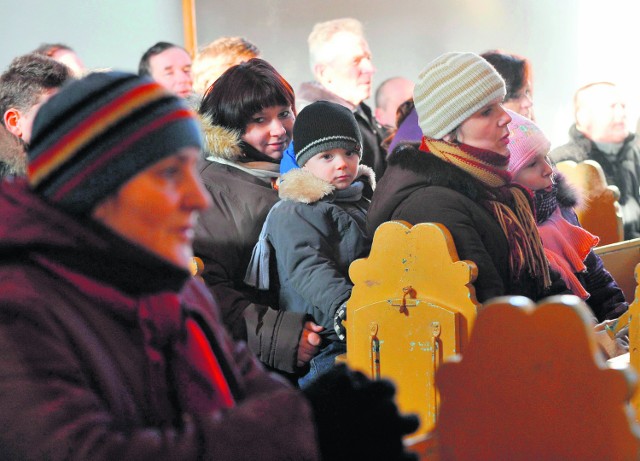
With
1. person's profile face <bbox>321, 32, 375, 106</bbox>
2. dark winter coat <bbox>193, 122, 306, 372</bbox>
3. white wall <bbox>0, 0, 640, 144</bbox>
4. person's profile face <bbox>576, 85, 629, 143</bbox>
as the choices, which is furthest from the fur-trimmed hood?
person's profile face <bbox>576, 85, 629, 143</bbox>

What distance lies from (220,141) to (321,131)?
0.91 feet

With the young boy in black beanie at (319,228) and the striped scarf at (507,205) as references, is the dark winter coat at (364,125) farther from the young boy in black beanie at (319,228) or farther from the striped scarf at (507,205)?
the striped scarf at (507,205)

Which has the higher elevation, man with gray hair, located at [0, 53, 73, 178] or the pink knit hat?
man with gray hair, located at [0, 53, 73, 178]

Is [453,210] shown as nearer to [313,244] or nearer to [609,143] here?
[313,244]

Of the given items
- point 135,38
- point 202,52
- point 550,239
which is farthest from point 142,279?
point 135,38

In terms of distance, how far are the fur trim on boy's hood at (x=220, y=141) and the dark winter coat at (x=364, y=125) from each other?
68 centimetres

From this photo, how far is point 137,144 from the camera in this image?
97cm

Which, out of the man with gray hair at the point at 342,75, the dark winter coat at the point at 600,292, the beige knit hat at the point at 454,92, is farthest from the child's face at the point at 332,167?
the man with gray hair at the point at 342,75

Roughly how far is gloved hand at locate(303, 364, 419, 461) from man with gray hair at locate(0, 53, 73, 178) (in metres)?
1.53

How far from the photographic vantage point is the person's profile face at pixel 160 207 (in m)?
0.97

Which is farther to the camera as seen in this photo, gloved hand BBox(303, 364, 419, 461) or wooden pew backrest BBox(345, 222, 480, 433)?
wooden pew backrest BBox(345, 222, 480, 433)

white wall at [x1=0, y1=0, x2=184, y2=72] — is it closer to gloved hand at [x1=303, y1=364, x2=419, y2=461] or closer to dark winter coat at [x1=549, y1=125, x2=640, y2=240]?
dark winter coat at [x1=549, y1=125, x2=640, y2=240]

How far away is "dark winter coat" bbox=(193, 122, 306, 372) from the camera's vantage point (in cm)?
240

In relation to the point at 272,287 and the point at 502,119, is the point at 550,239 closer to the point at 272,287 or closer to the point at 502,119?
the point at 502,119
